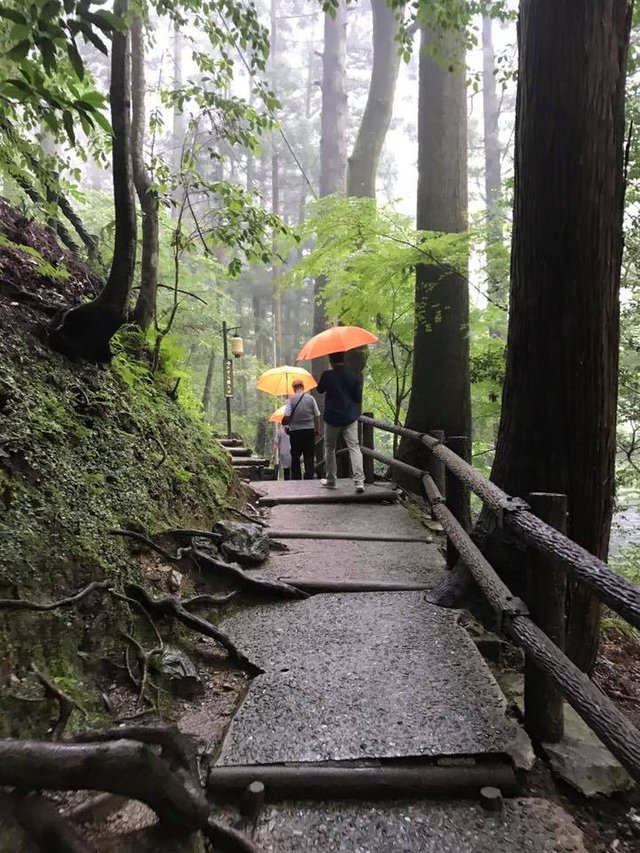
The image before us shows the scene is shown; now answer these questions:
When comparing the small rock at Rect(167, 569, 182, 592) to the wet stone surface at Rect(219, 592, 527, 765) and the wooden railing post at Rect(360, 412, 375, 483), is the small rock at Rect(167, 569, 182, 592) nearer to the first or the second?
the wet stone surface at Rect(219, 592, 527, 765)

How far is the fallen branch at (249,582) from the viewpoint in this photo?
3816 millimetres

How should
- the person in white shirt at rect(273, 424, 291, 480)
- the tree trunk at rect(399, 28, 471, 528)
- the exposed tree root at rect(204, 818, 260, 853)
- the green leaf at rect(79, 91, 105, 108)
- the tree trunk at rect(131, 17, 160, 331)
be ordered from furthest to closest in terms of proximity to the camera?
the person in white shirt at rect(273, 424, 291, 480) → the tree trunk at rect(399, 28, 471, 528) → the tree trunk at rect(131, 17, 160, 331) → the green leaf at rect(79, 91, 105, 108) → the exposed tree root at rect(204, 818, 260, 853)

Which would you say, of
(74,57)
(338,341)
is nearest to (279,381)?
(338,341)

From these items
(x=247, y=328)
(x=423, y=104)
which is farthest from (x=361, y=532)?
(x=247, y=328)

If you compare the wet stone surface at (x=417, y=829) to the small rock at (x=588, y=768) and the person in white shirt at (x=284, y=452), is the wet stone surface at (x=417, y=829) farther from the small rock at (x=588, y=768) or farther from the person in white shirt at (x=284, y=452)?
the person in white shirt at (x=284, y=452)

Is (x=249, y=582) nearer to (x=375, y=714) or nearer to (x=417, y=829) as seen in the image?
(x=375, y=714)

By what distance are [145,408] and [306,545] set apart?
197cm

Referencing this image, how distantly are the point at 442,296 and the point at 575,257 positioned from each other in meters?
3.75

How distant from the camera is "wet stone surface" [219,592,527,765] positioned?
2230mm

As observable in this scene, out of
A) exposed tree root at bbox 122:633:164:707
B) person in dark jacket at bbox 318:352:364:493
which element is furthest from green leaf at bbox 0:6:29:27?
person in dark jacket at bbox 318:352:364:493

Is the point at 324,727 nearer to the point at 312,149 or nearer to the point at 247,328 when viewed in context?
the point at 247,328

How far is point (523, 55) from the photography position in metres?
3.35

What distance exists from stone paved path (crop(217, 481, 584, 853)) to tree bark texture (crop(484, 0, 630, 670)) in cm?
104

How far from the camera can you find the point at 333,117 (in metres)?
16.1
